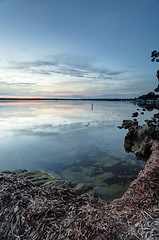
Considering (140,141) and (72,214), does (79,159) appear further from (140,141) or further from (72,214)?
(72,214)

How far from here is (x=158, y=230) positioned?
1.74 meters

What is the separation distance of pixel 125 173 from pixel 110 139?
26.4 ft

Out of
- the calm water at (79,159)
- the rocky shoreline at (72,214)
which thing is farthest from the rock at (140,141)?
the rocky shoreline at (72,214)

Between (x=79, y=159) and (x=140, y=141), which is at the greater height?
(x=140, y=141)

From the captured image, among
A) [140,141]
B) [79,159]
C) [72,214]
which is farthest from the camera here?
[140,141]

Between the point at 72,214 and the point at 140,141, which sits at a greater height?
the point at 72,214

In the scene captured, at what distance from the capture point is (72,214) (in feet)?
6.97

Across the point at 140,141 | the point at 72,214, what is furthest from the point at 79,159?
the point at 72,214

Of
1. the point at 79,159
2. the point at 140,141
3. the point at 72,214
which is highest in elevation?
the point at 72,214

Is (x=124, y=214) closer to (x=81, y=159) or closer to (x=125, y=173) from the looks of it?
(x=125, y=173)

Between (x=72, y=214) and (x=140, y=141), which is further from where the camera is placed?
(x=140, y=141)

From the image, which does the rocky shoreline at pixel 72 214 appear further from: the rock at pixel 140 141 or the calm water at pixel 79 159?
the rock at pixel 140 141

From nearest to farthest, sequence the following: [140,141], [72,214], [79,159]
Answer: [72,214]
[79,159]
[140,141]

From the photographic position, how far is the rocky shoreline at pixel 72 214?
1804 mm
